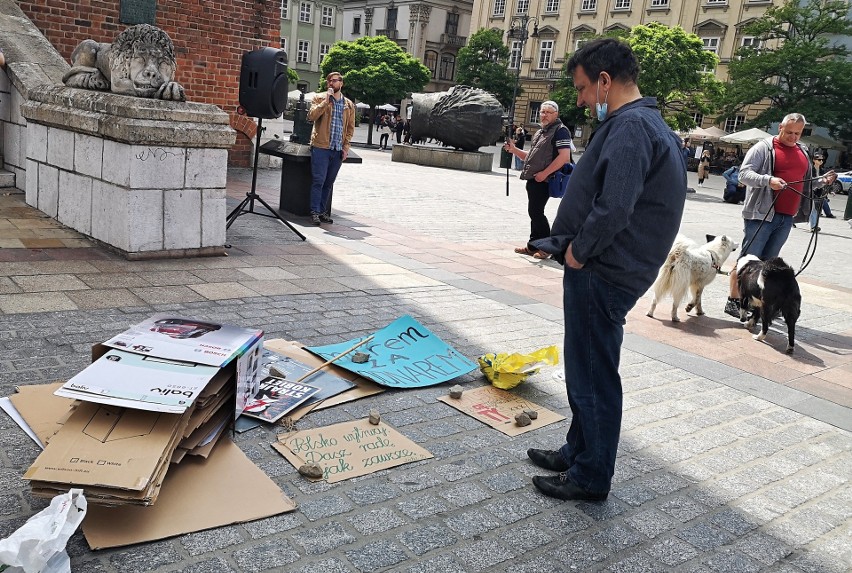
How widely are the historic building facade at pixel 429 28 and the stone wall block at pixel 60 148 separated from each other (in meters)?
72.5

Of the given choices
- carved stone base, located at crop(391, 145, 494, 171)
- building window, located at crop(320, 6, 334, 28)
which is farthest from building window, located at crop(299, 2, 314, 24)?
carved stone base, located at crop(391, 145, 494, 171)

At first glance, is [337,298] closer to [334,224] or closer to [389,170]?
[334,224]

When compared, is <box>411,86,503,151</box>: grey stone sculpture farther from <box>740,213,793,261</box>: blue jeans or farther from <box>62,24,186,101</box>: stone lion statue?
<box>62,24,186,101</box>: stone lion statue

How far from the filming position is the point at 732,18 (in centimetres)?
5144

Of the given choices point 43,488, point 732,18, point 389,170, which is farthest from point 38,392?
point 732,18

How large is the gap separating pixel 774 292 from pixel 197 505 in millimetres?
5197

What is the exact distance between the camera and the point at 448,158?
74.5 ft

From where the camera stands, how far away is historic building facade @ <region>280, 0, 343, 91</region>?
249ft

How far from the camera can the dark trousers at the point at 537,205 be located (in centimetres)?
916

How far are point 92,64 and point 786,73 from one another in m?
40.3

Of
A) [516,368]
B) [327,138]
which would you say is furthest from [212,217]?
[516,368]

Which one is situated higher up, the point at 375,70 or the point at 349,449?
the point at 375,70

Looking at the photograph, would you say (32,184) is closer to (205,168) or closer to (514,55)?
(205,168)

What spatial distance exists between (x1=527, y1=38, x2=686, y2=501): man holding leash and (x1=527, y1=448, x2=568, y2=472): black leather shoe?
0.20 m
